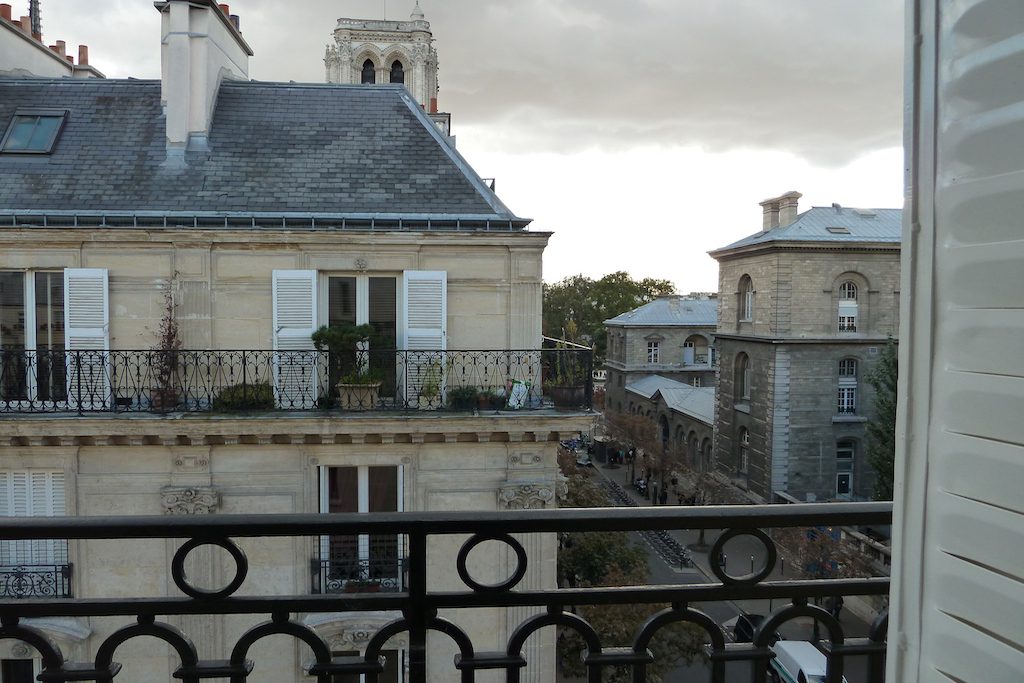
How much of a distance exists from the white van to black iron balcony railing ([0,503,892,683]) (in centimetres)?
1451

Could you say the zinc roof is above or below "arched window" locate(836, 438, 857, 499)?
above

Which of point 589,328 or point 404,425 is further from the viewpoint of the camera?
point 589,328

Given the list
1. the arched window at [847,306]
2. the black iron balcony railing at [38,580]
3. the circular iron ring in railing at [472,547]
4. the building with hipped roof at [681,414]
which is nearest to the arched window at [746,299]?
the arched window at [847,306]

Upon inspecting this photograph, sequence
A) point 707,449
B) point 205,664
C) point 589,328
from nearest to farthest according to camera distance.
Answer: point 205,664 → point 707,449 → point 589,328

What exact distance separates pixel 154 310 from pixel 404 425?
13.4ft

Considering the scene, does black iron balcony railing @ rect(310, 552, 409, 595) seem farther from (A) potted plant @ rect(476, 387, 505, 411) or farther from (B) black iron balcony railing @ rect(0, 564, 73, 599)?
(B) black iron balcony railing @ rect(0, 564, 73, 599)

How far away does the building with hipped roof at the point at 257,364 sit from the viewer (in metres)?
10.0

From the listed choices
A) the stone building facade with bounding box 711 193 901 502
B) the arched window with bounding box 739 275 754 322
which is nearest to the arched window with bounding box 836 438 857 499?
the stone building facade with bounding box 711 193 901 502

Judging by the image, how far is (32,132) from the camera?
38.8 feet

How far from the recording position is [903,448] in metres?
1.60

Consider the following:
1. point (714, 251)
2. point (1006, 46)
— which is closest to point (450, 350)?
point (1006, 46)

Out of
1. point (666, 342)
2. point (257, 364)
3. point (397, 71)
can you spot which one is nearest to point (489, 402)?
point (257, 364)

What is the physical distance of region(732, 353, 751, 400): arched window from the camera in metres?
34.0

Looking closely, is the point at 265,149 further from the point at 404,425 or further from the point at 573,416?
the point at 573,416
